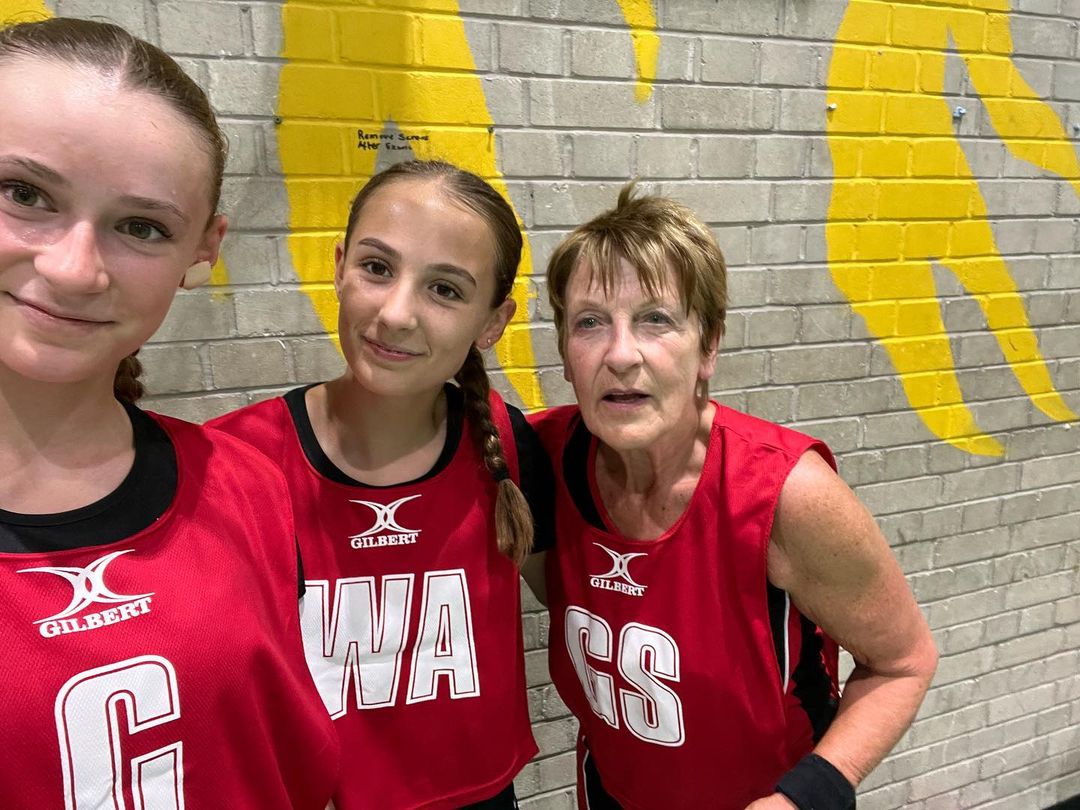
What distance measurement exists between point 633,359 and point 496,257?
0.31 meters

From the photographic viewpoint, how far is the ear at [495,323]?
1272mm

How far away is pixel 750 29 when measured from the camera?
1868mm

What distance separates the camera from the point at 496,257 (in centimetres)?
123

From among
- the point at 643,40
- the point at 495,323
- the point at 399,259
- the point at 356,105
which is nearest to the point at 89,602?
the point at 399,259

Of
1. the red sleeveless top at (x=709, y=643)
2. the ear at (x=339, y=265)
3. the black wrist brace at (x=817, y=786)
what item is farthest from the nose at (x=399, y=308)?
the black wrist brace at (x=817, y=786)

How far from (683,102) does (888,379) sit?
1.08 m

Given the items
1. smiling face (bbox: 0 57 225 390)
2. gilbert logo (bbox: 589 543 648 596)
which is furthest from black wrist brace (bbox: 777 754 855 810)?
smiling face (bbox: 0 57 225 390)

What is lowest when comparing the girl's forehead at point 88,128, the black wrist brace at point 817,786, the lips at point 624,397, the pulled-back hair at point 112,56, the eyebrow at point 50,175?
the black wrist brace at point 817,786

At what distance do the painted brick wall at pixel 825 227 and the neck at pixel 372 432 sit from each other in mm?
475

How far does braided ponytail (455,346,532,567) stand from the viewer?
122cm

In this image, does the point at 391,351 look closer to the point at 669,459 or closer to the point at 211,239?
the point at 211,239

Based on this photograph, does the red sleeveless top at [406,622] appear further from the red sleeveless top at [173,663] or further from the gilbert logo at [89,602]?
the gilbert logo at [89,602]

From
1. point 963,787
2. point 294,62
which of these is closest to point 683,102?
point 294,62

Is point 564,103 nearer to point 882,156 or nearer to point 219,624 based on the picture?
point 882,156
